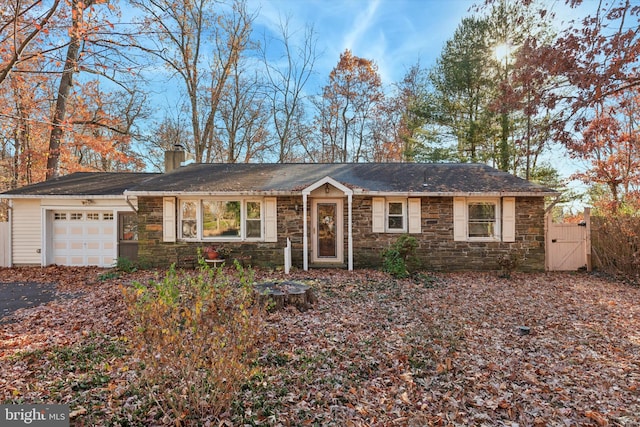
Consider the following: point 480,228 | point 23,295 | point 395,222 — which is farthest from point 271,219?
point 480,228

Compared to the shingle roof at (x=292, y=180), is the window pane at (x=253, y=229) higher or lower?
lower

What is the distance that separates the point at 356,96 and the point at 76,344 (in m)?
19.2

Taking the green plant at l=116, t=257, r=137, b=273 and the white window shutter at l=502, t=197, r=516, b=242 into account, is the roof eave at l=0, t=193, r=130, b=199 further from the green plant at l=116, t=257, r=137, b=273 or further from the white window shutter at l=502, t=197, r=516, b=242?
the white window shutter at l=502, t=197, r=516, b=242

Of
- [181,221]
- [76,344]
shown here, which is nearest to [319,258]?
[181,221]

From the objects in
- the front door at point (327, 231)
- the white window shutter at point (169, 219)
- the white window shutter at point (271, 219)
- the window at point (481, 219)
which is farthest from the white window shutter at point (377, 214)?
the white window shutter at point (169, 219)

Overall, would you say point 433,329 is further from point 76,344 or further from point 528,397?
point 76,344

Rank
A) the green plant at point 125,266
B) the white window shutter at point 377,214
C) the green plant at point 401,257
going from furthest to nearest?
the white window shutter at point 377,214
the green plant at point 125,266
the green plant at point 401,257

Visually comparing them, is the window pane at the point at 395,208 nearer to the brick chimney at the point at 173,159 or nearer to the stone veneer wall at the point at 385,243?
the stone veneer wall at the point at 385,243

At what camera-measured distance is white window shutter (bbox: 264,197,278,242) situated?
984cm

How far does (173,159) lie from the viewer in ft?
40.7

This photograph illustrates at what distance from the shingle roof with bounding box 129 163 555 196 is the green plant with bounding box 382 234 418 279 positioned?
1.71 meters

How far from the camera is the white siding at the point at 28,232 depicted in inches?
413

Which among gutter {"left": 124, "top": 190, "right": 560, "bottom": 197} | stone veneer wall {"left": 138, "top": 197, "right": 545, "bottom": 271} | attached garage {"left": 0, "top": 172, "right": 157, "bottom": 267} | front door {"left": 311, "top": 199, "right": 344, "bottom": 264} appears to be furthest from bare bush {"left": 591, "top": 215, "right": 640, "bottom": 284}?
attached garage {"left": 0, "top": 172, "right": 157, "bottom": 267}

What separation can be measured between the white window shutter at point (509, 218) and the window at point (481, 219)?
319mm
